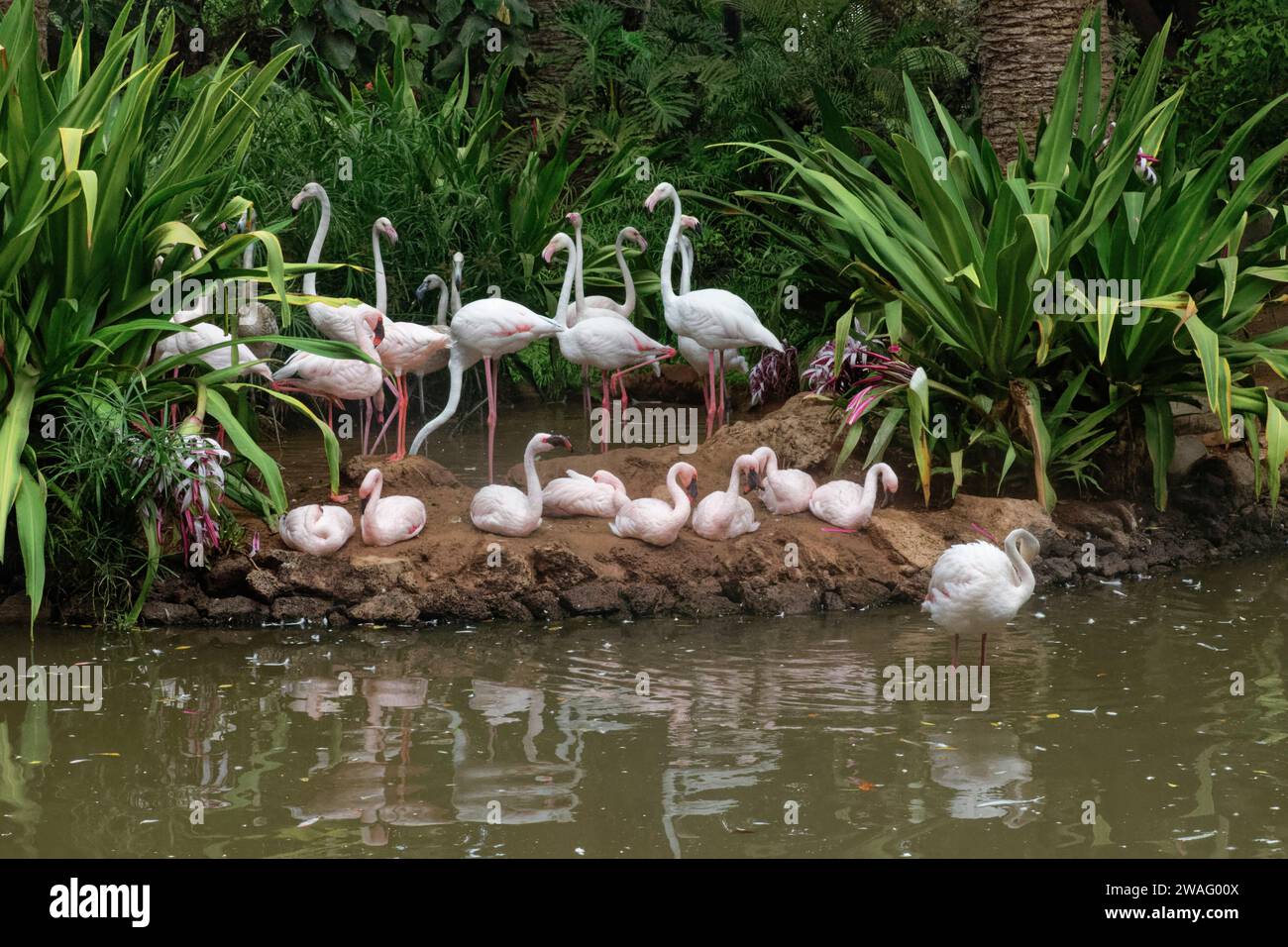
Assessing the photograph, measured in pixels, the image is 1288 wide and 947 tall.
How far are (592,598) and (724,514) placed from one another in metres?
0.73

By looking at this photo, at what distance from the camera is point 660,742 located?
500 centimetres

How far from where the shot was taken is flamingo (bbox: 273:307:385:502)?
7.26 metres

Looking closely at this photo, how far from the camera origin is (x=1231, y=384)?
7316 millimetres

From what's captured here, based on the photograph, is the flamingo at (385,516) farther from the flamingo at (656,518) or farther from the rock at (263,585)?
the flamingo at (656,518)

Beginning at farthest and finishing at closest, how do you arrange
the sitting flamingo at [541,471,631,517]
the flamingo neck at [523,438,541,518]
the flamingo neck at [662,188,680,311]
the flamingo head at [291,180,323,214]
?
the flamingo neck at [662,188,680,311], the flamingo head at [291,180,323,214], the sitting flamingo at [541,471,631,517], the flamingo neck at [523,438,541,518]

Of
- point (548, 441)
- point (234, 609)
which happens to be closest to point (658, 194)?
point (548, 441)

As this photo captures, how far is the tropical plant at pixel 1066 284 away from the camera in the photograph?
7051mm

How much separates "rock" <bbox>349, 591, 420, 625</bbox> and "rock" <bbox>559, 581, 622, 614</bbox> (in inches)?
25.0

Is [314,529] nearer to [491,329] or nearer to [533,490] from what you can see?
[533,490]

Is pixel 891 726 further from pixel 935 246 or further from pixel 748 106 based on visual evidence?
pixel 748 106

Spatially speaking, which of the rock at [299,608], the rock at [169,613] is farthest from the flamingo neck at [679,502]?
the rock at [169,613]

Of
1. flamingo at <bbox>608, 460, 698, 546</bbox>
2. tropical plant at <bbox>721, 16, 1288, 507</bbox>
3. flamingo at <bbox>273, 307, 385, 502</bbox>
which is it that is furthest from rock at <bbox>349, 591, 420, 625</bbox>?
tropical plant at <bbox>721, 16, 1288, 507</bbox>

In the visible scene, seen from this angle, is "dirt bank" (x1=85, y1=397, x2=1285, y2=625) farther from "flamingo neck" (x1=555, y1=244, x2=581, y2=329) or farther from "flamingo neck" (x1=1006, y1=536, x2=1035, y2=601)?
"flamingo neck" (x1=555, y1=244, x2=581, y2=329)

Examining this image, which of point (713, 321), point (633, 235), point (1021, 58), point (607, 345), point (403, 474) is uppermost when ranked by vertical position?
point (1021, 58)
